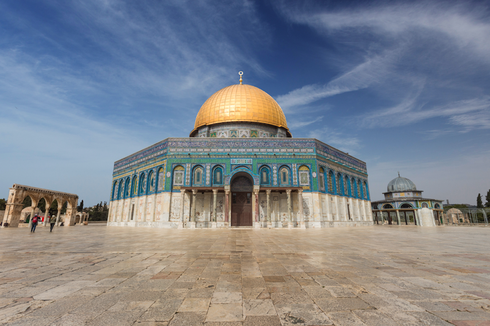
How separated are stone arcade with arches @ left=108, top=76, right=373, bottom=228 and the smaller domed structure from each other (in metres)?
18.5

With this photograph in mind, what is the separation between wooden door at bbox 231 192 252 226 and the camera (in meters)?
22.8

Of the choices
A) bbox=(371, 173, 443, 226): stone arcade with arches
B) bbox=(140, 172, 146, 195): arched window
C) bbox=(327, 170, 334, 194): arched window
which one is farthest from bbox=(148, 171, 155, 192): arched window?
bbox=(371, 173, 443, 226): stone arcade with arches

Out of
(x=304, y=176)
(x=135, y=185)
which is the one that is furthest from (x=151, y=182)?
(x=304, y=176)

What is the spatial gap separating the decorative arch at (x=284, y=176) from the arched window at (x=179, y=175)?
9642 mm

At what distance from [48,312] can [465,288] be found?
5023 millimetres

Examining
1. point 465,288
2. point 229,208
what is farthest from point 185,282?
point 229,208

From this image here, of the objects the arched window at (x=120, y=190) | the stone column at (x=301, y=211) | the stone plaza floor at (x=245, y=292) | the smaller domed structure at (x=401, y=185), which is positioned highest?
the smaller domed structure at (x=401, y=185)

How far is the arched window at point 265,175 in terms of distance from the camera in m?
23.3

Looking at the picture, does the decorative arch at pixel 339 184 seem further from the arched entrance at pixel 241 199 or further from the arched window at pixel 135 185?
the arched window at pixel 135 185

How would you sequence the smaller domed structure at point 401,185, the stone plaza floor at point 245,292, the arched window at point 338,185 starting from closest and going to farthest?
the stone plaza floor at point 245,292 < the arched window at point 338,185 < the smaller domed structure at point 401,185

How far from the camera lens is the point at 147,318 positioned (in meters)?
2.28

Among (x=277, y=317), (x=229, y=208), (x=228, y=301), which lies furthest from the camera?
(x=229, y=208)

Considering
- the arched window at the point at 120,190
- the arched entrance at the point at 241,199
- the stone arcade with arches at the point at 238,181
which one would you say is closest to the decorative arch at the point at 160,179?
the stone arcade with arches at the point at 238,181

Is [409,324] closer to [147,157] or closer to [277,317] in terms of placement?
[277,317]
